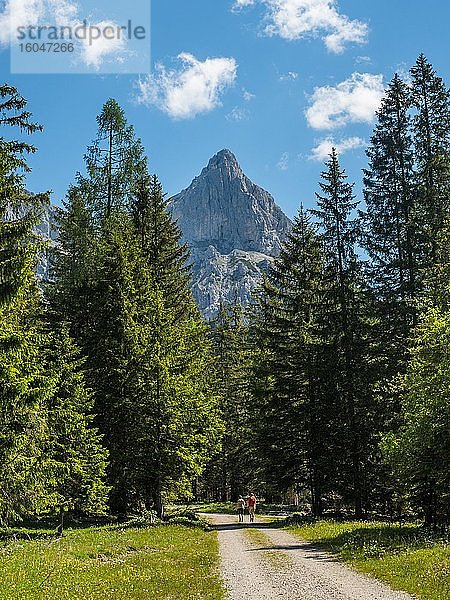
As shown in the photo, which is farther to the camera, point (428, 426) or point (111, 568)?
point (428, 426)

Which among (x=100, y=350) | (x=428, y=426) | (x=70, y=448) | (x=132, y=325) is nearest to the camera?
(x=428, y=426)

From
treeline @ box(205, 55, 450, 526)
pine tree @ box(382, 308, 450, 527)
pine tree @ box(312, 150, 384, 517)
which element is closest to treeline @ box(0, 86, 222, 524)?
treeline @ box(205, 55, 450, 526)

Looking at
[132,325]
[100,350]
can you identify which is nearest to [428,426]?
[132,325]

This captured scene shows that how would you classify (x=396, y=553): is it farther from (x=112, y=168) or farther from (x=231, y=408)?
(x=231, y=408)

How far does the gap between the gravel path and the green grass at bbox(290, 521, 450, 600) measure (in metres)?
0.50

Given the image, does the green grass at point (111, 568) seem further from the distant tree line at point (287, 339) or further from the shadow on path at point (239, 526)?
the shadow on path at point (239, 526)

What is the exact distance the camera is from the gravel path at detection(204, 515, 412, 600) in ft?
42.0

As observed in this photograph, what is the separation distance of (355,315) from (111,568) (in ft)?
70.2

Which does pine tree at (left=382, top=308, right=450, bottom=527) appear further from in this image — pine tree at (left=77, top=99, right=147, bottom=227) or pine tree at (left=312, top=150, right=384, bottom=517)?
pine tree at (left=77, top=99, right=147, bottom=227)

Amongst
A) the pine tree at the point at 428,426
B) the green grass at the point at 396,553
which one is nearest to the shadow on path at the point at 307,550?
the green grass at the point at 396,553

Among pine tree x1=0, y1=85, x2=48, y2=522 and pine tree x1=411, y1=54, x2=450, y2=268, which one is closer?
pine tree x1=0, y1=85, x2=48, y2=522

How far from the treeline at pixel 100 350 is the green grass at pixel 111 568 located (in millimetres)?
2568

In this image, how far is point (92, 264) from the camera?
3581 cm

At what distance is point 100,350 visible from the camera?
3328 cm
